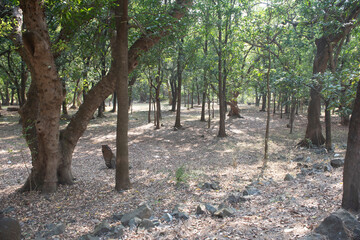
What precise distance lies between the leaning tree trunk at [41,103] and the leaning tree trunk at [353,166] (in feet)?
18.7

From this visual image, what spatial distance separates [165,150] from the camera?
12.9 m

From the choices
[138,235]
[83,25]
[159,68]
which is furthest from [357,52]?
[138,235]

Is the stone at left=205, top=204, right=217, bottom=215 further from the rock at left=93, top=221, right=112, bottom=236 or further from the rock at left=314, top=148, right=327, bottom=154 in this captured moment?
the rock at left=314, top=148, right=327, bottom=154

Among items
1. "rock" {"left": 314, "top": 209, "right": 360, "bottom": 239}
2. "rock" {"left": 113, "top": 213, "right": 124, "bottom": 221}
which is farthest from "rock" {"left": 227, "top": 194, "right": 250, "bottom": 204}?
"rock" {"left": 113, "top": 213, "right": 124, "bottom": 221}

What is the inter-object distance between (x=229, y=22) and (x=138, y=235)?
41.1ft

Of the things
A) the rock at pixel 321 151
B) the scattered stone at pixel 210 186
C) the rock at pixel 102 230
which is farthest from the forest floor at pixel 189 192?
the rock at pixel 102 230

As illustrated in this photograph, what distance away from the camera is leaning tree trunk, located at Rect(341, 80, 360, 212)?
3777mm

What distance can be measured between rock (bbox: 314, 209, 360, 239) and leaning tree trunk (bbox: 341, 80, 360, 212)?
0.61 meters

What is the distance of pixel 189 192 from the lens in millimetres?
6535

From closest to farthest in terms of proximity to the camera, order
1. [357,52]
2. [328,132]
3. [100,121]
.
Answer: [328,132]
[357,52]
[100,121]

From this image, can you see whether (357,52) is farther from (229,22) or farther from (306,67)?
(229,22)

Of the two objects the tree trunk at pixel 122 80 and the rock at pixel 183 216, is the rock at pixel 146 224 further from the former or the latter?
the tree trunk at pixel 122 80

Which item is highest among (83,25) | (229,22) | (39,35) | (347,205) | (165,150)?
(229,22)

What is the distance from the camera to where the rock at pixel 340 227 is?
3318mm
